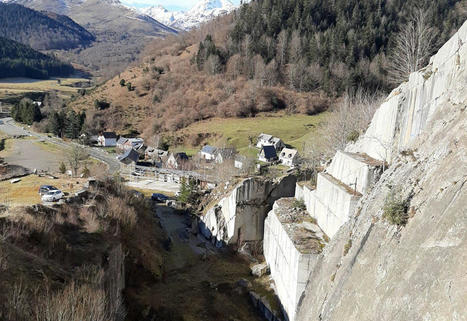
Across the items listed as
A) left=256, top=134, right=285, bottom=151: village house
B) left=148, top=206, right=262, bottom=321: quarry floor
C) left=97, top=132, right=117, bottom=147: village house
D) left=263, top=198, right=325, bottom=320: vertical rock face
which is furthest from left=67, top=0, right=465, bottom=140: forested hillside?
left=263, top=198, right=325, bottom=320: vertical rock face

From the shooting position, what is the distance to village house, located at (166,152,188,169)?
2448 inches

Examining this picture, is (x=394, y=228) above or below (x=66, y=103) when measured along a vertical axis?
above

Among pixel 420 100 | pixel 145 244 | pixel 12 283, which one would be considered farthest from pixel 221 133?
pixel 12 283

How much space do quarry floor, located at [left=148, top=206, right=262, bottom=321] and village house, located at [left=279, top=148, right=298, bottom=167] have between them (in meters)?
27.7

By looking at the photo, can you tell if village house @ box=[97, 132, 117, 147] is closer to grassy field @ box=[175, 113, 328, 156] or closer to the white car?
grassy field @ box=[175, 113, 328, 156]

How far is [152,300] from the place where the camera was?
2192cm

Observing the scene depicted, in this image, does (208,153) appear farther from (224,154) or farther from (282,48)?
(282,48)

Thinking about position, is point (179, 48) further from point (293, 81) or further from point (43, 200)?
point (43, 200)

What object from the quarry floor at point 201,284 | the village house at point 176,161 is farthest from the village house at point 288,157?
the quarry floor at point 201,284

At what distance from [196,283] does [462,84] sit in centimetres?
2080

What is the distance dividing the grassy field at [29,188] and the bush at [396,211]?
78.1ft

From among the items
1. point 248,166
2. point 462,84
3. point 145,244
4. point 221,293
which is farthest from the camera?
point 248,166

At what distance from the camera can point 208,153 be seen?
67.6 meters

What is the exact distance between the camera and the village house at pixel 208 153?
66.0 metres
